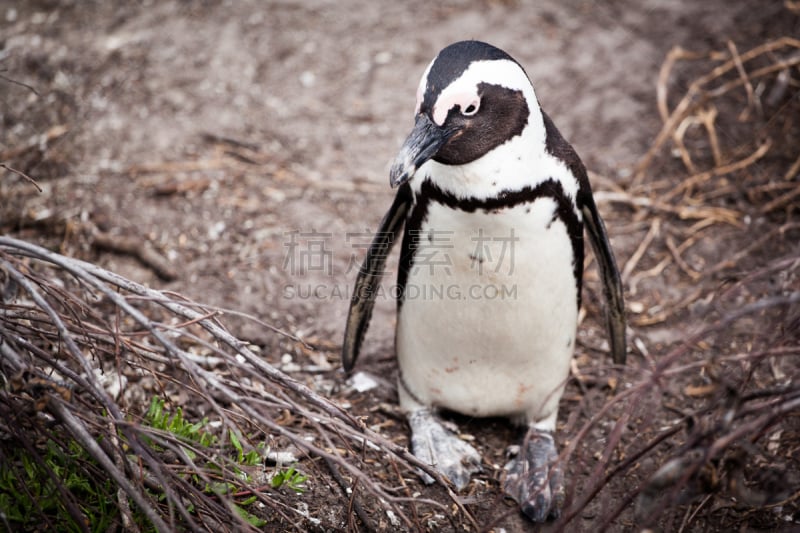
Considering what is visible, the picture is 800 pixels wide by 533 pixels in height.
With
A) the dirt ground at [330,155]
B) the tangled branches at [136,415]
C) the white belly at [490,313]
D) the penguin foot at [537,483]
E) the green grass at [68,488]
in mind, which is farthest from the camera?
the dirt ground at [330,155]

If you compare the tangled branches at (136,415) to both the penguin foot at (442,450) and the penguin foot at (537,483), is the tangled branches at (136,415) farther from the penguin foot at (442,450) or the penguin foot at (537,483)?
the penguin foot at (537,483)

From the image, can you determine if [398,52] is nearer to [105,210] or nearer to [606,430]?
[105,210]

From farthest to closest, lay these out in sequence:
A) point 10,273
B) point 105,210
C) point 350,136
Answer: point 350,136, point 105,210, point 10,273

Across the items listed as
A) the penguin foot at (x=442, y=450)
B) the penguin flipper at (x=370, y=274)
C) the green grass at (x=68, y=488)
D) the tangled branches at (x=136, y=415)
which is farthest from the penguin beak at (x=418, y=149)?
the penguin foot at (x=442, y=450)

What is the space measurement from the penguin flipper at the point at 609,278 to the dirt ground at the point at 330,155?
0.82 ft

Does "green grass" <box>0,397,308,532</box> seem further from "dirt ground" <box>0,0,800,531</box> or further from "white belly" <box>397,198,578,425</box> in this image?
"white belly" <box>397,198,578,425</box>

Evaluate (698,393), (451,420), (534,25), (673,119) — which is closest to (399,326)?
(451,420)

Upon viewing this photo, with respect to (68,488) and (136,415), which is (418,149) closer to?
(136,415)

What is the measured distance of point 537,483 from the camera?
2439 mm

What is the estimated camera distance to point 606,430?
265 cm

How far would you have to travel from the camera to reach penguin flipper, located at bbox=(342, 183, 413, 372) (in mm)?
2486

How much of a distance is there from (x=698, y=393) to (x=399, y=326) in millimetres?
1203

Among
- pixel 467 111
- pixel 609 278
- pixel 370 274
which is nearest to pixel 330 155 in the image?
pixel 370 274

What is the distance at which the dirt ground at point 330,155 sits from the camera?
3.09 meters
